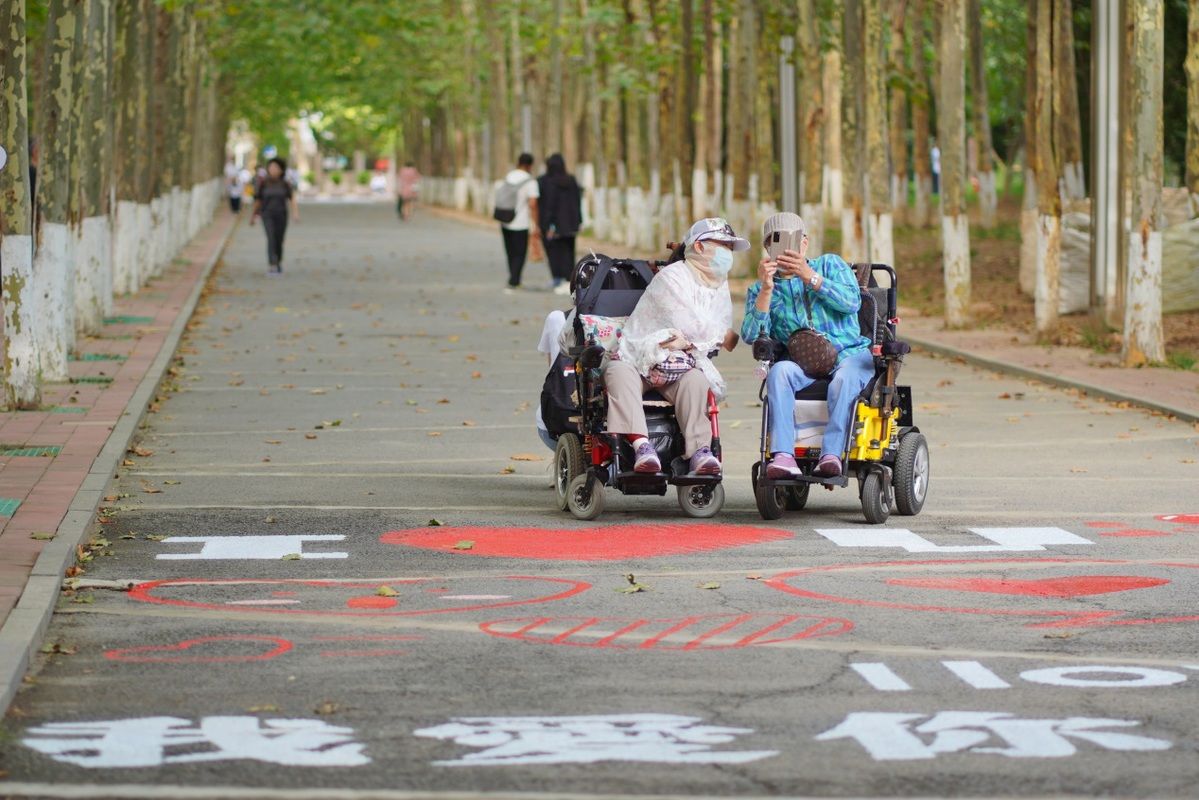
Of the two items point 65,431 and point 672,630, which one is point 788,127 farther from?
point 672,630

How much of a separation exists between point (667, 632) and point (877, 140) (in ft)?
67.3

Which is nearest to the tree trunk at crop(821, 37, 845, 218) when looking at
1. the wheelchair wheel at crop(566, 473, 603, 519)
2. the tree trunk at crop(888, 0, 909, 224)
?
the tree trunk at crop(888, 0, 909, 224)

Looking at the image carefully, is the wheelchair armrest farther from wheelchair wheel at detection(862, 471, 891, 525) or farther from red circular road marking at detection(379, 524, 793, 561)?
wheelchair wheel at detection(862, 471, 891, 525)

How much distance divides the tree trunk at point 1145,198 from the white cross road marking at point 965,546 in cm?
995

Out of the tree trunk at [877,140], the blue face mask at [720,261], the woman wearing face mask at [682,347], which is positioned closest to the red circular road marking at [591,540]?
the woman wearing face mask at [682,347]

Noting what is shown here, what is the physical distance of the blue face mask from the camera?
1187 cm

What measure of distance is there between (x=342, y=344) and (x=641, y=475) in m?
13.1

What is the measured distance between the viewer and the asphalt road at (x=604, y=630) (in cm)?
643

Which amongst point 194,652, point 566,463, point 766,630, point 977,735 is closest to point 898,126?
point 566,463

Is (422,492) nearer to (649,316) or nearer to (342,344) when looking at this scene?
(649,316)

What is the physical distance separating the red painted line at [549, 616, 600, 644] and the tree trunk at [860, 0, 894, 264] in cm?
1927

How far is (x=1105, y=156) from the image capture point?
79.4 ft

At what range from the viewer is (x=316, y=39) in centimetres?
4762

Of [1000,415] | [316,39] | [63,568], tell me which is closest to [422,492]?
[63,568]
